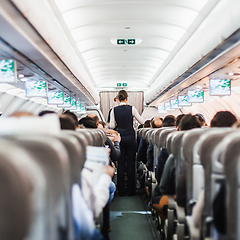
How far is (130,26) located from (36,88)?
353 cm

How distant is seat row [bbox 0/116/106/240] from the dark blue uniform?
16.1ft

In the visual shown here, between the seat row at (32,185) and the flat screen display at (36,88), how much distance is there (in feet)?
23.7

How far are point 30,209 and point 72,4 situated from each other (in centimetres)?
663

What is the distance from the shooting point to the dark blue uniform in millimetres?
6367

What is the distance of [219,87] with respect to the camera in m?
9.43

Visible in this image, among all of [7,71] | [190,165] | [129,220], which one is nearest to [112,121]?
[129,220]

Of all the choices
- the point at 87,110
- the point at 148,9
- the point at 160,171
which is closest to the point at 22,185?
the point at 160,171

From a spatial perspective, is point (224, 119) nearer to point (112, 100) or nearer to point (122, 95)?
point (122, 95)

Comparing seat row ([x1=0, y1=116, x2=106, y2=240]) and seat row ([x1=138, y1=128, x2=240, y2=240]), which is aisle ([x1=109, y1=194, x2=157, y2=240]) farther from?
seat row ([x1=0, y1=116, x2=106, y2=240])

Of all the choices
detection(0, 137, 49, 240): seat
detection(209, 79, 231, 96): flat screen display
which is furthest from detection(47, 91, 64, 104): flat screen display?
detection(0, 137, 49, 240): seat

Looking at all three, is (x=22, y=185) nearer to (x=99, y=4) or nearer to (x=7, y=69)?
(x=7, y=69)

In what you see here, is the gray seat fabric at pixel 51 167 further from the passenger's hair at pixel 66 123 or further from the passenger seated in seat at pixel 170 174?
the passenger seated in seat at pixel 170 174

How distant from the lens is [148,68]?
52.1 feet

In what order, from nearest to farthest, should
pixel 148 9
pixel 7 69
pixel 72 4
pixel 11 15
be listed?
pixel 11 15 < pixel 7 69 < pixel 72 4 < pixel 148 9
